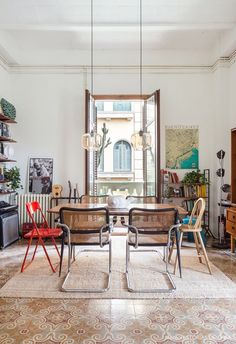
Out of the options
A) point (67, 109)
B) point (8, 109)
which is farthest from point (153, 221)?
point (8, 109)

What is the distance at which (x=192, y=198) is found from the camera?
508 cm

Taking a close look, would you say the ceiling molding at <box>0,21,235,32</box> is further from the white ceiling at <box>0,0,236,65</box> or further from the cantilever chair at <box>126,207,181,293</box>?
the cantilever chair at <box>126,207,181,293</box>

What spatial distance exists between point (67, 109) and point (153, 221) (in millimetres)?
3405

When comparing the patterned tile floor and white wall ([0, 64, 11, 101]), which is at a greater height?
white wall ([0, 64, 11, 101])

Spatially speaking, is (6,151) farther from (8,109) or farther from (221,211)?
(221,211)

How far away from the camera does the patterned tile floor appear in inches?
78.2

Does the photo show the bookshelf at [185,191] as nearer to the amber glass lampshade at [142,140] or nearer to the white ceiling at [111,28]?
the amber glass lampshade at [142,140]

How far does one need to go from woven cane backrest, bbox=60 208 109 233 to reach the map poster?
2778 millimetres

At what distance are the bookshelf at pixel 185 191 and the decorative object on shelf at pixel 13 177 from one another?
2.78 meters

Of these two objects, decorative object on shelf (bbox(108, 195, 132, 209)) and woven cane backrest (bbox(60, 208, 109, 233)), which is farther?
decorative object on shelf (bbox(108, 195, 132, 209))

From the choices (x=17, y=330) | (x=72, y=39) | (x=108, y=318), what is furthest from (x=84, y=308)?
(x=72, y=39)

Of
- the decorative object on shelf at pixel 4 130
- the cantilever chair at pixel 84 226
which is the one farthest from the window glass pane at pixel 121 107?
the cantilever chair at pixel 84 226

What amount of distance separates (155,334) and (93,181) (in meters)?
3.65

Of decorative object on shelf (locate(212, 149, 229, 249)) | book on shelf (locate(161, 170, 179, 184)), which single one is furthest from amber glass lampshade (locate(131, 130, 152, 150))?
decorative object on shelf (locate(212, 149, 229, 249))
